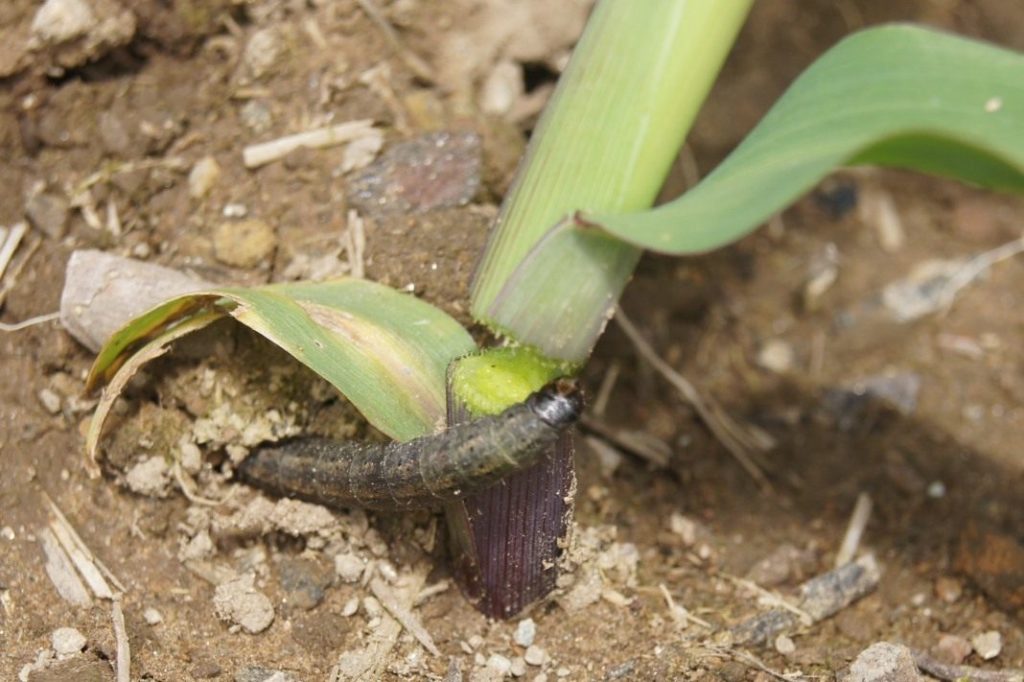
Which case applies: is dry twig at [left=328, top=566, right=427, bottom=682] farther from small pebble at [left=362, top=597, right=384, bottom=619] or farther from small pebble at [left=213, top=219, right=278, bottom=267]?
small pebble at [left=213, top=219, right=278, bottom=267]

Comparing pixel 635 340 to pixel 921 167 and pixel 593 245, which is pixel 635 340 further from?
pixel 921 167

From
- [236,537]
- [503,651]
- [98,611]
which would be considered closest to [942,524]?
[503,651]

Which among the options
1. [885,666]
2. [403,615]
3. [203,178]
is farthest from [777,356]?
[203,178]

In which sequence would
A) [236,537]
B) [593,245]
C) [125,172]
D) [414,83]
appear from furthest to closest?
[414,83]
[125,172]
[236,537]
[593,245]

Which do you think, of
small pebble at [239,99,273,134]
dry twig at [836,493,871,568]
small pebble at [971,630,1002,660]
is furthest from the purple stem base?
small pebble at [239,99,273,134]

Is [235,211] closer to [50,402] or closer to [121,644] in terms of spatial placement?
[50,402]

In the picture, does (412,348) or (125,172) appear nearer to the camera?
(412,348)
